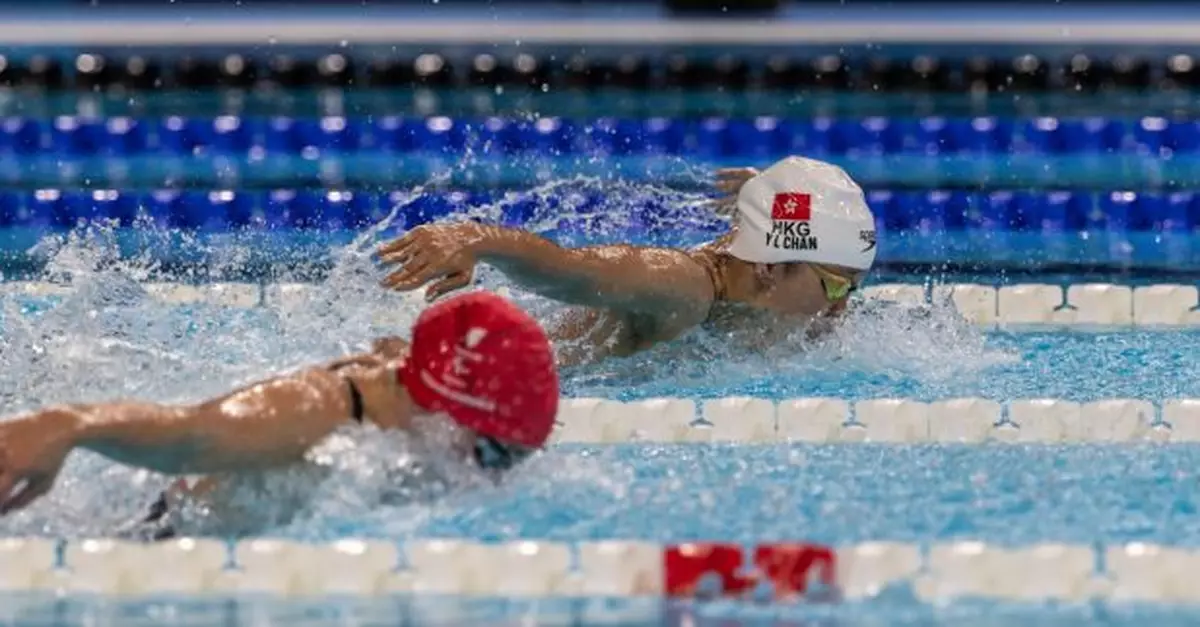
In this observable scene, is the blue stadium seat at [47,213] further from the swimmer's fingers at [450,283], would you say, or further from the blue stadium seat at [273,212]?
the swimmer's fingers at [450,283]

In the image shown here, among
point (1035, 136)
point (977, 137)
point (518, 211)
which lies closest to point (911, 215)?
point (977, 137)

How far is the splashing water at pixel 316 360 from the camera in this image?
3.08 m

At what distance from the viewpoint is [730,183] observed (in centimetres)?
449

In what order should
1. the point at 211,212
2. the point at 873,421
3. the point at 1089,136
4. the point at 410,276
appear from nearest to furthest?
the point at 410,276 → the point at 873,421 → the point at 211,212 → the point at 1089,136

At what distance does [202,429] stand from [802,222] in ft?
6.07

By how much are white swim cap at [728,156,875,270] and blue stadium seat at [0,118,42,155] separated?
11.0ft

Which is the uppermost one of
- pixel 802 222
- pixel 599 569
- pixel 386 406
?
pixel 802 222

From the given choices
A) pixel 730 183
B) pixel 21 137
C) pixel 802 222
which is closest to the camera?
pixel 802 222

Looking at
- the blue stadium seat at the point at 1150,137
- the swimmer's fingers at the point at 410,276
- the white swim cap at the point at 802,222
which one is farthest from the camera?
the blue stadium seat at the point at 1150,137

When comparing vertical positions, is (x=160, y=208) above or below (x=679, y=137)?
below

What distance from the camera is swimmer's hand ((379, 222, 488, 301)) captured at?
3.40 metres

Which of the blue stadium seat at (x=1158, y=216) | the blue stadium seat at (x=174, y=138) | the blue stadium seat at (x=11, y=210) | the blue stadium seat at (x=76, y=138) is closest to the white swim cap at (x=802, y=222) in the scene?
the blue stadium seat at (x=1158, y=216)

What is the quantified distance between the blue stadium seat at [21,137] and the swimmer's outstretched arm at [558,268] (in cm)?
342

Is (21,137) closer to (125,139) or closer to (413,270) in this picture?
(125,139)
